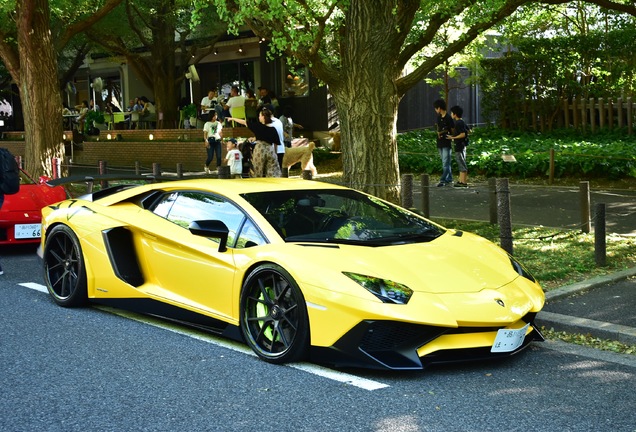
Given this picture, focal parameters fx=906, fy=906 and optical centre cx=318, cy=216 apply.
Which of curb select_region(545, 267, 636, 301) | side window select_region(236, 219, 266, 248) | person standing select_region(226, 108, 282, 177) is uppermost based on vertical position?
person standing select_region(226, 108, 282, 177)

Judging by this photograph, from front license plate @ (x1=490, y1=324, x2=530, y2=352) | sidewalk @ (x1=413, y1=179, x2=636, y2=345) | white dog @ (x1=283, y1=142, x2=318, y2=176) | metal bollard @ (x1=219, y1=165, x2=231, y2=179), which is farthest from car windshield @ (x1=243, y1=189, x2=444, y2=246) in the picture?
white dog @ (x1=283, y1=142, x2=318, y2=176)

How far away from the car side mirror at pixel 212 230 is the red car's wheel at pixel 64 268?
1.79 meters

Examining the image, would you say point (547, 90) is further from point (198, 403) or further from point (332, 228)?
point (198, 403)

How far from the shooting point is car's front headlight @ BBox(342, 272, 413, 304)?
5.86 metres

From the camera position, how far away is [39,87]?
2000 cm

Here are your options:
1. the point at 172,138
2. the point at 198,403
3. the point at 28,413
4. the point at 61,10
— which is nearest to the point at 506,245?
the point at 198,403

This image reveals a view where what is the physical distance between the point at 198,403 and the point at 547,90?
22608mm

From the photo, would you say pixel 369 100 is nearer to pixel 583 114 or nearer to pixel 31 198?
pixel 31 198

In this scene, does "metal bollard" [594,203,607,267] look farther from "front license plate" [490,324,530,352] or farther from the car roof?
"front license plate" [490,324,530,352]

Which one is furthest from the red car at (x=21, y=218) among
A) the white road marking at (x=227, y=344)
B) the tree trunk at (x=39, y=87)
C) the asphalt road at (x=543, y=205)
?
the tree trunk at (x=39, y=87)

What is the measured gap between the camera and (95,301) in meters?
8.21

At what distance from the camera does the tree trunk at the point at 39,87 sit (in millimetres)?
19547

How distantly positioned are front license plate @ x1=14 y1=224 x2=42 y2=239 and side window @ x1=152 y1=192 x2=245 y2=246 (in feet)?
15.0

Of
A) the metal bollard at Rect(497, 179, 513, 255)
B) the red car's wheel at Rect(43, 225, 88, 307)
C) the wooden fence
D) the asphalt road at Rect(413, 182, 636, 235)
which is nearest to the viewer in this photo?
the red car's wheel at Rect(43, 225, 88, 307)
